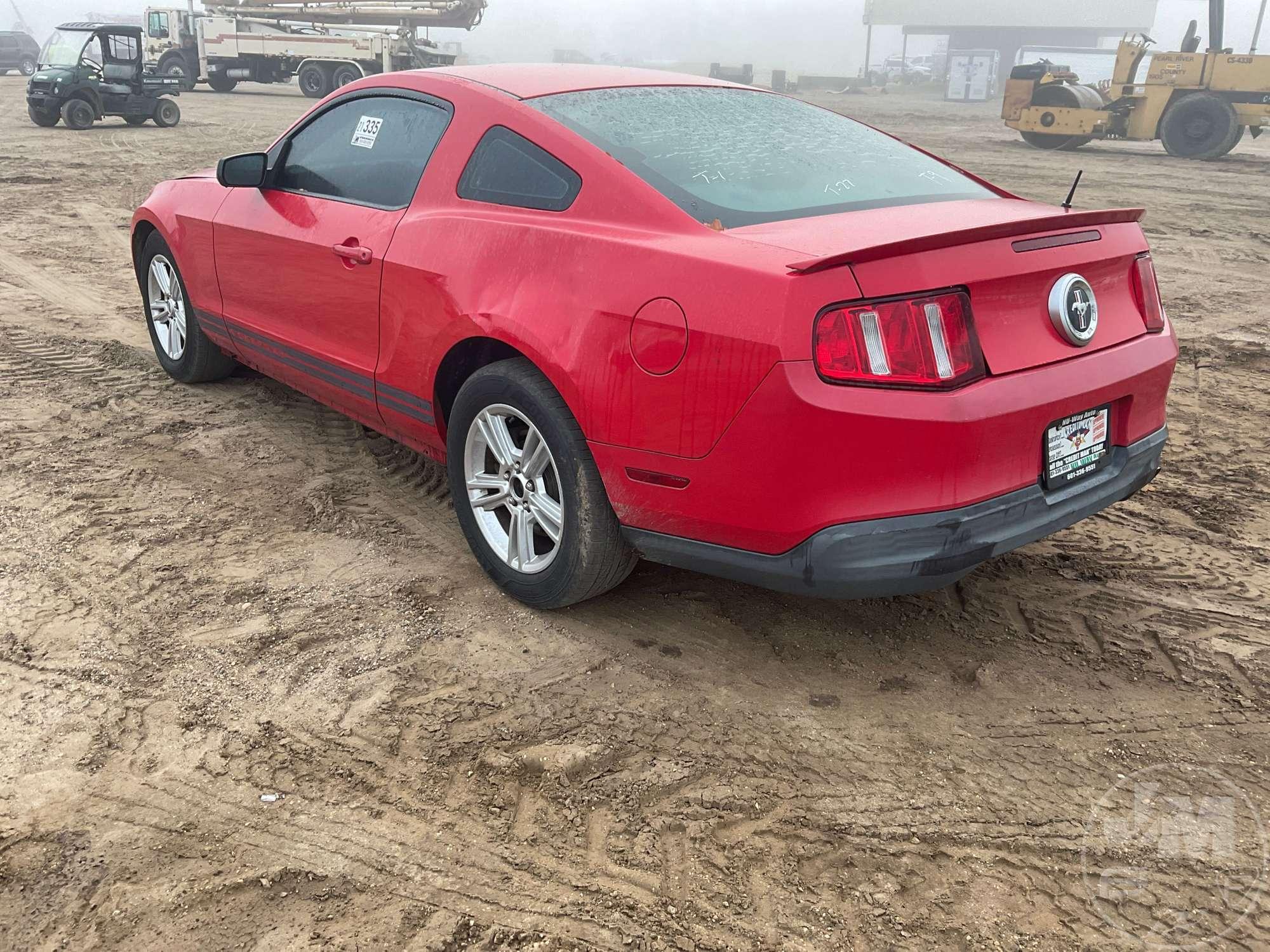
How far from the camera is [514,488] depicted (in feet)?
10.2

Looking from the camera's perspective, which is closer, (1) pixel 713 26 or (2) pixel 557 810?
(2) pixel 557 810

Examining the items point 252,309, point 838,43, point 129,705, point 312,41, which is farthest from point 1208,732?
point 838,43

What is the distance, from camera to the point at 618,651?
117 inches

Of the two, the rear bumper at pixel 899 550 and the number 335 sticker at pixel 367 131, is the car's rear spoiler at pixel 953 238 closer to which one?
the rear bumper at pixel 899 550

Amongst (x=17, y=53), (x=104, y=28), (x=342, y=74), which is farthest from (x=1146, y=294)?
(x=17, y=53)

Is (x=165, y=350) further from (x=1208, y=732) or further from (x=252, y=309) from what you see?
(x=1208, y=732)

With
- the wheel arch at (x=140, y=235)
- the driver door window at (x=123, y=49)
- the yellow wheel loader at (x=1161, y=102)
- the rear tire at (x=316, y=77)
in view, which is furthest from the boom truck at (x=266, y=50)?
the wheel arch at (x=140, y=235)

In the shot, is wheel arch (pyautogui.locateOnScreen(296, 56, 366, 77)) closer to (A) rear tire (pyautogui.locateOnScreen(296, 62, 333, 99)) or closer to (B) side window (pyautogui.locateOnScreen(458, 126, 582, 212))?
(A) rear tire (pyautogui.locateOnScreen(296, 62, 333, 99))

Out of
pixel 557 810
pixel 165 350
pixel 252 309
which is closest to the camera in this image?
pixel 557 810

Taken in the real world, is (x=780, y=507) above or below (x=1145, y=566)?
above

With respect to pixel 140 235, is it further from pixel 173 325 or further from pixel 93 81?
pixel 93 81

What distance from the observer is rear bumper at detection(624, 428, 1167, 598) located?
2.38 m

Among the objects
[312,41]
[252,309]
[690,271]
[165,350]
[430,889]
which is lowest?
[430,889]

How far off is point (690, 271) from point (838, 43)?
4494 inches
